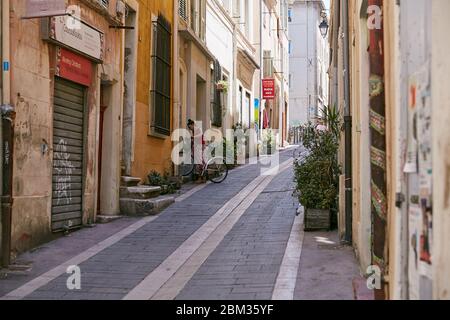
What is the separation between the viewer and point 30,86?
8.30 m

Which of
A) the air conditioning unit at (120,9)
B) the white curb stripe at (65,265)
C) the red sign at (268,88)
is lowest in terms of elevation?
the white curb stripe at (65,265)

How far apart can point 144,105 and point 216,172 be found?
12.0 feet

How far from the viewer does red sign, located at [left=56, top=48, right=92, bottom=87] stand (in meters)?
9.27

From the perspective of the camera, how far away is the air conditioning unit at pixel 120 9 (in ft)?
38.1

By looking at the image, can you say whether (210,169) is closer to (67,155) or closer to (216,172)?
(216,172)

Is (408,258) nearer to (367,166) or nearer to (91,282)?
(367,166)

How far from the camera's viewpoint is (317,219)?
31.0 feet

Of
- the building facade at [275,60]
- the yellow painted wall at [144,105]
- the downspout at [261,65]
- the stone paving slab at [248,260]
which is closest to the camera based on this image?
the stone paving slab at [248,260]

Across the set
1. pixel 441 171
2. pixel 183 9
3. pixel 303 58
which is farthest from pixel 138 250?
pixel 303 58

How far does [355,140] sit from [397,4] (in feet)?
11.8

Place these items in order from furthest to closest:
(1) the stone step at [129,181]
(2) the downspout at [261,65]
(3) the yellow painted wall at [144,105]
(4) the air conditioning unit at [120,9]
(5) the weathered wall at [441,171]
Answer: (2) the downspout at [261,65]
(3) the yellow painted wall at [144,105]
(1) the stone step at [129,181]
(4) the air conditioning unit at [120,9]
(5) the weathered wall at [441,171]

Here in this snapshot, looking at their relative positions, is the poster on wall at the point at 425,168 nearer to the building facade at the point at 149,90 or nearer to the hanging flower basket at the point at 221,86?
the building facade at the point at 149,90

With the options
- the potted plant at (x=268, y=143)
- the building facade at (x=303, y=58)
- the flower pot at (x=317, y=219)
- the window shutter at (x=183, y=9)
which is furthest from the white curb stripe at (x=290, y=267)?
the building facade at (x=303, y=58)

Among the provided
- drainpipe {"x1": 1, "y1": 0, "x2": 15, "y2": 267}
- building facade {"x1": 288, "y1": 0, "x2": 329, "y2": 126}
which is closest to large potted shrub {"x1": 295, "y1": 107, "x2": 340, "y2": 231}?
drainpipe {"x1": 1, "y1": 0, "x2": 15, "y2": 267}
